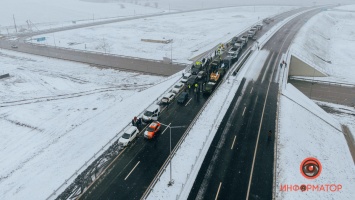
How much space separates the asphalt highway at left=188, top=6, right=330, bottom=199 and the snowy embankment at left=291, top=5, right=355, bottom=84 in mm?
31460

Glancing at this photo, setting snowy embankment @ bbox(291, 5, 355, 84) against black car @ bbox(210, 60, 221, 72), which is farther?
snowy embankment @ bbox(291, 5, 355, 84)

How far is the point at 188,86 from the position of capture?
51.7 m

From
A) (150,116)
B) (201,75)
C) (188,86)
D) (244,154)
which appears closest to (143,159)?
(150,116)

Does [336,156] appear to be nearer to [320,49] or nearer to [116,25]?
[320,49]

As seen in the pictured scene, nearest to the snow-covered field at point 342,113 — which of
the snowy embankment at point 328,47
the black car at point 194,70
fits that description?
the snowy embankment at point 328,47

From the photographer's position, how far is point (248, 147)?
34.7 meters

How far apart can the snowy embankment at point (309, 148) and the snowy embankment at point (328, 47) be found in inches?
1097

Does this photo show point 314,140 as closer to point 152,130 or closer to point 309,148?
point 309,148

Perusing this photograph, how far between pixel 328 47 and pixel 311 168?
87.0 m

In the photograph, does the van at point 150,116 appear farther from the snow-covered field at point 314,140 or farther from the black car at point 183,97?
the snow-covered field at point 314,140

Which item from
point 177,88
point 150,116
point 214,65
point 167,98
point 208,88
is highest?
point 214,65

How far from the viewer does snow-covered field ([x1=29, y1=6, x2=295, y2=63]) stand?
89.9 metres

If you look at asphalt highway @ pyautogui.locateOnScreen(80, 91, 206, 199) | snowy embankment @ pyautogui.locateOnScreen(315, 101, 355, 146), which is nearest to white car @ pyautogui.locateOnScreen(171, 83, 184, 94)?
asphalt highway @ pyautogui.locateOnScreen(80, 91, 206, 199)

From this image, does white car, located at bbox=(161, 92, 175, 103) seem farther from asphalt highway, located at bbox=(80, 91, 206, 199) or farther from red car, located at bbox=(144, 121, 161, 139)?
red car, located at bbox=(144, 121, 161, 139)
